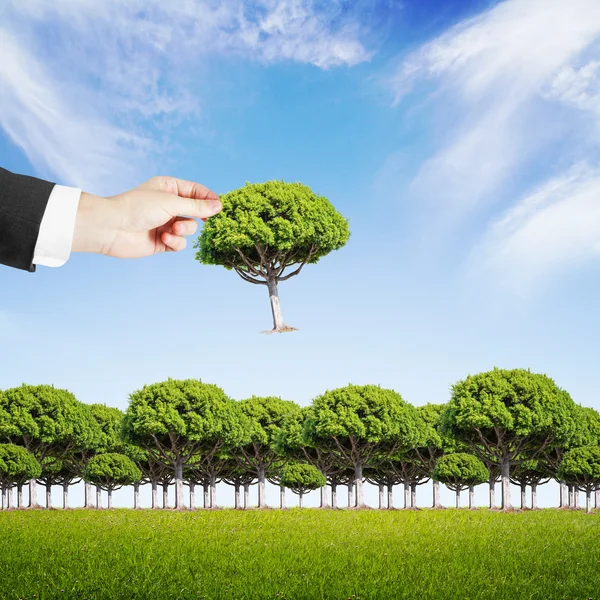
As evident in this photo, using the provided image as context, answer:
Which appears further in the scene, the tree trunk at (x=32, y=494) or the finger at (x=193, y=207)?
the tree trunk at (x=32, y=494)

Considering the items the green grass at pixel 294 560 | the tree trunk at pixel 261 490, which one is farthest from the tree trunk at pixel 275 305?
the tree trunk at pixel 261 490

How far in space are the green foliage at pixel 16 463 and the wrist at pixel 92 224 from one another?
41725 mm

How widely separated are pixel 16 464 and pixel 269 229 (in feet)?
101

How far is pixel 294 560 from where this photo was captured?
14.4 meters

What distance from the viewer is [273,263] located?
55.6ft

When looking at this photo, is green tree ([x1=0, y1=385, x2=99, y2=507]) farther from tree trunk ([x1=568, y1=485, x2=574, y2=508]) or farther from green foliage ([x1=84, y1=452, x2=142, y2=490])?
tree trunk ([x1=568, y1=485, x2=574, y2=508])

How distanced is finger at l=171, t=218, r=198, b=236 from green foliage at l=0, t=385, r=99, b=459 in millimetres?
42602

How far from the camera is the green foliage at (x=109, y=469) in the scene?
45963mm

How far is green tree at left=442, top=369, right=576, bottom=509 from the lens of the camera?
1329 inches

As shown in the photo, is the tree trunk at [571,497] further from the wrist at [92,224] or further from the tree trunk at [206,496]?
the wrist at [92,224]

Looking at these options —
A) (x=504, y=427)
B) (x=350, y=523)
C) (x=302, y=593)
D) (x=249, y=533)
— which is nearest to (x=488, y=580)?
(x=302, y=593)

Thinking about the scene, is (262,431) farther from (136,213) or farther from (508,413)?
(136,213)

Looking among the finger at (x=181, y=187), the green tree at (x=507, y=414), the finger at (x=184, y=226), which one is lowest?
the green tree at (x=507, y=414)

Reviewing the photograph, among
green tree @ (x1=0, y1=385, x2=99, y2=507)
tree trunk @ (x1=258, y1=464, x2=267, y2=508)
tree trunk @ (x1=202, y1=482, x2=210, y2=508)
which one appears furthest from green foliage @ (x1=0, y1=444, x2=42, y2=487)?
tree trunk @ (x1=202, y1=482, x2=210, y2=508)
